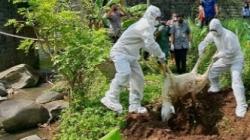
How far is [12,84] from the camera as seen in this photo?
14805 millimetres

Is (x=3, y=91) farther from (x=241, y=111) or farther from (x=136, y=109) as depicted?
(x=241, y=111)

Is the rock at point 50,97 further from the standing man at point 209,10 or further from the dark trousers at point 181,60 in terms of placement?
the standing man at point 209,10

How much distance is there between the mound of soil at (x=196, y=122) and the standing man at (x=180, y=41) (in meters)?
3.29

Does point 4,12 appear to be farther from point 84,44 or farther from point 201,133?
point 201,133

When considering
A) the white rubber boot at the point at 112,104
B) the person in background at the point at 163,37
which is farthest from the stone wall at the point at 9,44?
the white rubber boot at the point at 112,104

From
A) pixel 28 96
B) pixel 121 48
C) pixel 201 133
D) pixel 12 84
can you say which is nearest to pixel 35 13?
pixel 121 48

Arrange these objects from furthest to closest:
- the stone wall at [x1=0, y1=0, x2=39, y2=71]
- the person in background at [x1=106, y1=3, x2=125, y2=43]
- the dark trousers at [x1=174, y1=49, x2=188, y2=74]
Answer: the stone wall at [x1=0, y1=0, x2=39, y2=71]
the person in background at [x1=106, y1=3, x2=125, y2=43]
the dark trousers at [x1=174, y1=49, x2=188, y2=74]

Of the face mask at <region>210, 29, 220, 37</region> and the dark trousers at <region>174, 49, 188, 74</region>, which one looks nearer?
the face mask at <region>210, 29, 220, 37</region>

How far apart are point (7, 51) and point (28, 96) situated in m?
2.80

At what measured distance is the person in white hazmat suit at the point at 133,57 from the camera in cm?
883

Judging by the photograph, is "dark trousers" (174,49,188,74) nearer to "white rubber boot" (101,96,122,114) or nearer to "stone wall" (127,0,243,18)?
"white rubber boot" (101,96,122,114)

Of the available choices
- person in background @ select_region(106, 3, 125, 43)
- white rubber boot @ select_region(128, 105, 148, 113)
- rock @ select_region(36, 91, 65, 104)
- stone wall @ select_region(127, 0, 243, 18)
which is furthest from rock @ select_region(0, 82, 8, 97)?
stone wall @ select_region(127, 0, 243, 18)

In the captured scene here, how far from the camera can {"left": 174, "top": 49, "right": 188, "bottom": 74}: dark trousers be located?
42.4ft

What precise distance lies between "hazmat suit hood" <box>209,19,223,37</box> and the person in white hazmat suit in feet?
2.50
